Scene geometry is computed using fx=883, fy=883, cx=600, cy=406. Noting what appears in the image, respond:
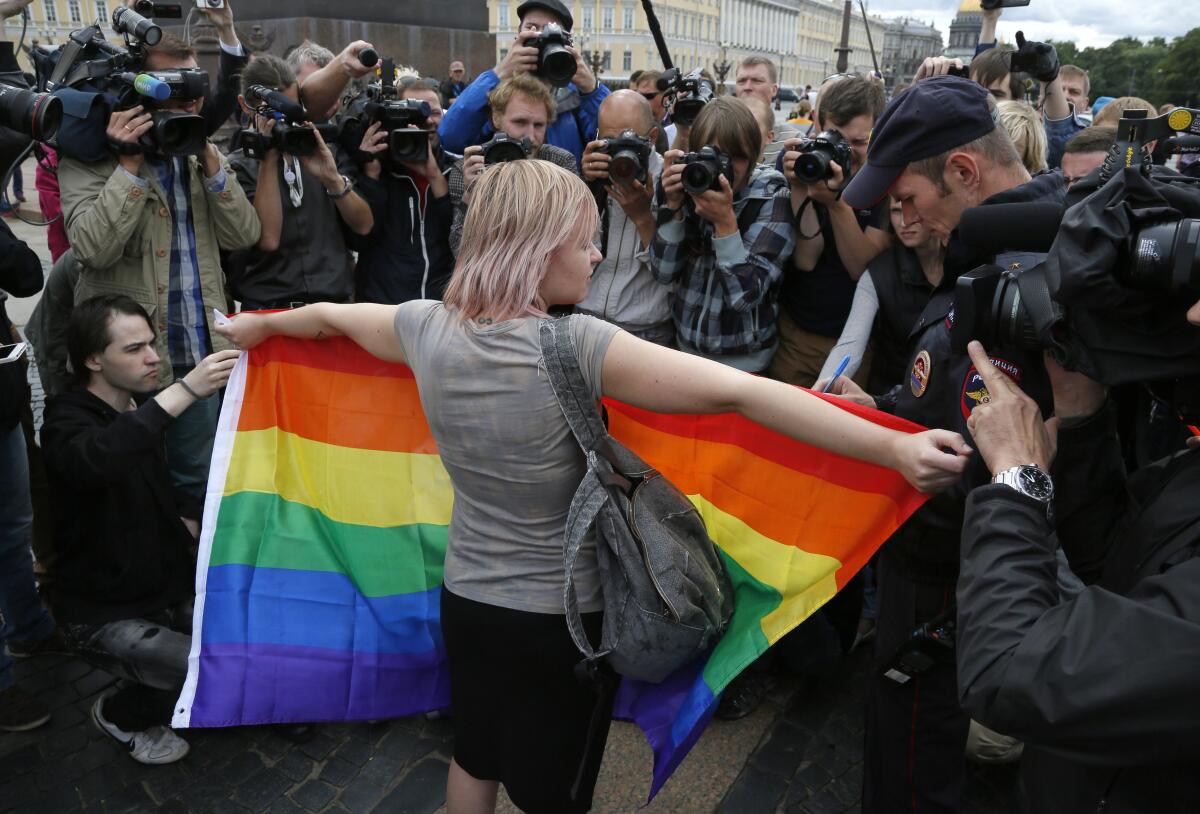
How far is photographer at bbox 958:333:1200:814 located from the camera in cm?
125

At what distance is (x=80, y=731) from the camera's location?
3312mm

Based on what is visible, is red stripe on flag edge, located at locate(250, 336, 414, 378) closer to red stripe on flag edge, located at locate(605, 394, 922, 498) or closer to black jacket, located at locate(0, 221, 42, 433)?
red stripe on flag edge, located at locate(605, 394, 922, 498)

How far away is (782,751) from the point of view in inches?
126

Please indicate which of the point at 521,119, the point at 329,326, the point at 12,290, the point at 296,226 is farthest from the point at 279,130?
the point at 329,326

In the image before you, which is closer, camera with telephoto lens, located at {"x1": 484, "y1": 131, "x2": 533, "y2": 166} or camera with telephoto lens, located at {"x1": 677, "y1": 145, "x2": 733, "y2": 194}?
camera with telephoto lens, located at {"x1": 677, "y1": 145, "x2": 733, "y2": 194}

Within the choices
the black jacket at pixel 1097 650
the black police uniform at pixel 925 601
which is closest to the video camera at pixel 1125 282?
the black jacket at pixel 1097 650

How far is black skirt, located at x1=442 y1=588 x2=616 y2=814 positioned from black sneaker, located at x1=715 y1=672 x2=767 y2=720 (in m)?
1.23

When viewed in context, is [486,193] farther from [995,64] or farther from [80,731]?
[995,64]

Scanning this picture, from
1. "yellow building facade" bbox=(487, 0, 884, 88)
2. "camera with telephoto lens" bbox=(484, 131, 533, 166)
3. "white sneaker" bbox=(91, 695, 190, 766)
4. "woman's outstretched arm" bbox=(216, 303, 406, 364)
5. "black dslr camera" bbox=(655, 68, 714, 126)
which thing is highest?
"yellow building facade" bbox=(487, 0, 884, 88)

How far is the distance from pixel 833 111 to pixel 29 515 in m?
3.98

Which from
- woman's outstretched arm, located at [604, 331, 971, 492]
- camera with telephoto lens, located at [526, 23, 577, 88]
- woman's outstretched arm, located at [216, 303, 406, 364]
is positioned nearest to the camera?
woman's outstretched arm, located at [604, 331, 971, 492]

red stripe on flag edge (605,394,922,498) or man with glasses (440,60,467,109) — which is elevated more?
man with glasses (440,60,467,109)

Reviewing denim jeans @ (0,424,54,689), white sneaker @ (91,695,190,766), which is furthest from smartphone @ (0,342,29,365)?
white sneaker @ (91,695,190,766)

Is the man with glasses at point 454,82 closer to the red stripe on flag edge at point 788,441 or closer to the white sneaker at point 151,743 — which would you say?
the white sneaker at point 151,743
